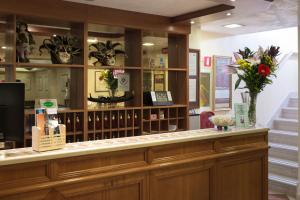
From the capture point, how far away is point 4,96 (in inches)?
86.0

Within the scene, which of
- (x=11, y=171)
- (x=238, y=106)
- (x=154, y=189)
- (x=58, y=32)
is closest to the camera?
(x=11, y=171)

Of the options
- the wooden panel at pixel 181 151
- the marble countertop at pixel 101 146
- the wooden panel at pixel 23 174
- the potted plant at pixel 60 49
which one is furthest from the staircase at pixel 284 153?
the wooden panel at pixel 23 174

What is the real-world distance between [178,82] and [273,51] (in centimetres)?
187

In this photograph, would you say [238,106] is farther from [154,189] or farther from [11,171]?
[11,171]

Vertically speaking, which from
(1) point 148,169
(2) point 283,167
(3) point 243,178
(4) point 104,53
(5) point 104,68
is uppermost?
(4) point 104,53

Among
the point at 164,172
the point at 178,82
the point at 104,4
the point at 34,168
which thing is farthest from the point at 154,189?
the point at 178,82

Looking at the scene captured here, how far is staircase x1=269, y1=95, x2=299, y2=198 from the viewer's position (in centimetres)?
480

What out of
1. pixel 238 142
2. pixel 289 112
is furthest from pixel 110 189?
pixel 289 112

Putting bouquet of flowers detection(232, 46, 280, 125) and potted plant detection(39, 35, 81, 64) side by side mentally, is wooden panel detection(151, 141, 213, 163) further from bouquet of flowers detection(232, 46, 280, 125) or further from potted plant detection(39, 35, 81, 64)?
potted plant detection(39, 35, 81, 64)

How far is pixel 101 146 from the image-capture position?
2309 millimetres

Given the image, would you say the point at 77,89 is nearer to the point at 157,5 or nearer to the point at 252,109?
the point at 157,5

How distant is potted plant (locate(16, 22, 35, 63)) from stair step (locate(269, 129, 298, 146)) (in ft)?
14.0

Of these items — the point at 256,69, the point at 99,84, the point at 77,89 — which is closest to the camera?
the point at 256,69

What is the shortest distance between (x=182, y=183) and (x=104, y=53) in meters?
2.12
